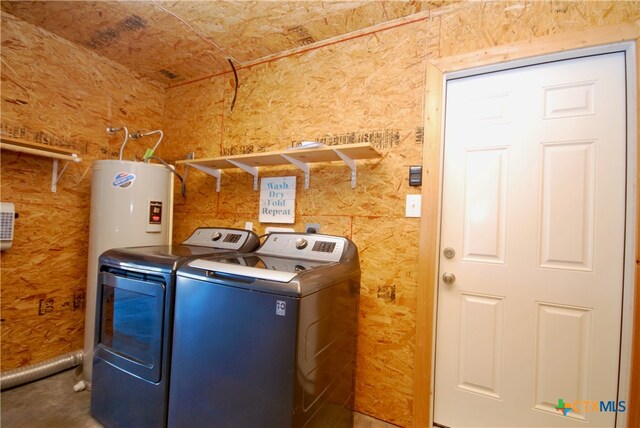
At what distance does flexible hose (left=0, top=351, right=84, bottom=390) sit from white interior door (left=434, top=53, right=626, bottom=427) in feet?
8.38

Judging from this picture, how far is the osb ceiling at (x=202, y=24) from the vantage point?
66.3 inches

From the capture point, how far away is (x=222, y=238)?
1936 millimetres

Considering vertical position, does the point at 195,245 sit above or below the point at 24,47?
below

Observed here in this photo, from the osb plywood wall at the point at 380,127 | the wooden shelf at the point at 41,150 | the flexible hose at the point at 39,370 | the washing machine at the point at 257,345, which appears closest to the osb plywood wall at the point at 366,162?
the osb plywood wall at the point at 380,127

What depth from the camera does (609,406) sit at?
4.33 ft

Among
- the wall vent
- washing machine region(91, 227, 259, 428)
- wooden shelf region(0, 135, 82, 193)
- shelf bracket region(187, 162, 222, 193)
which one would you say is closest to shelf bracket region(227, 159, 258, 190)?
shelf bracket region(187, 162, 222, 193)

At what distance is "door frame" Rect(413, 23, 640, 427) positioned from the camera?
1271 mm

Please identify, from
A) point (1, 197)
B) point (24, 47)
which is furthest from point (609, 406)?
point (24, 47)

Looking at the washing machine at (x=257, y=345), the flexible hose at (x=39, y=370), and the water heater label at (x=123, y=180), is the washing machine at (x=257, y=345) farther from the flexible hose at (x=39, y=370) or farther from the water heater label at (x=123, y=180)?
the flexible hose at (x=39, y=370)

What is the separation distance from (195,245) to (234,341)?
3.31 feet

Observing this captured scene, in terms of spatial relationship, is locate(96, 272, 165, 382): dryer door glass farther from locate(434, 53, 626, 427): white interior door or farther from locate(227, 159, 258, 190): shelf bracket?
locate(434, 53, 626, 427): white interior door

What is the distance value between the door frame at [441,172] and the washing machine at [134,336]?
4.26 ft

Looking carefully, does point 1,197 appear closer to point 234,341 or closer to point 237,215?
→ point 237,215

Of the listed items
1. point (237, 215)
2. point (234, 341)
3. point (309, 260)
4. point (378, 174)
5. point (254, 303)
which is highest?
point (378, 174)
